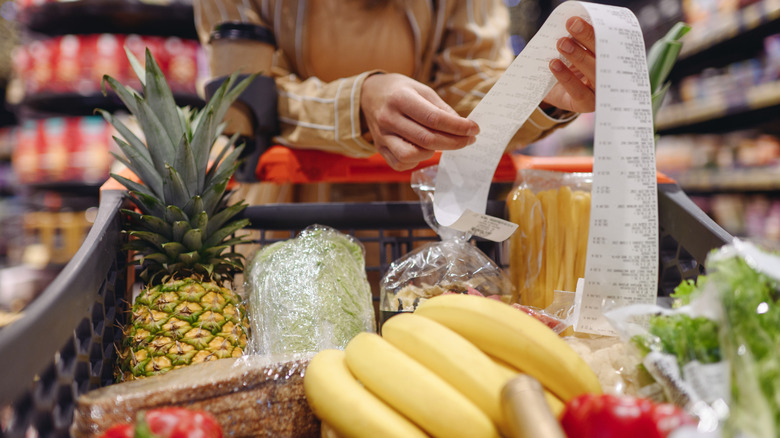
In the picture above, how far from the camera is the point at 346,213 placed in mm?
1083

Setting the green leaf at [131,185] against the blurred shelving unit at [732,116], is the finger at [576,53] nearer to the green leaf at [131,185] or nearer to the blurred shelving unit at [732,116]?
the green leaf at [131,185]

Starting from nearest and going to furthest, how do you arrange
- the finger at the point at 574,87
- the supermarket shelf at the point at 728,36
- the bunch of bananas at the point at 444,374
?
1. the bunch of bananas at the point at 444,374
2. the finger at the point at 574,87
3. the supermarket shelf at the point at 728,36

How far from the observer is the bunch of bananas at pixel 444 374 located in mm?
559

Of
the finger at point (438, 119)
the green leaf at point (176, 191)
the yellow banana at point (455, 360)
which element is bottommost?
the yellow banana at point (455, 360)

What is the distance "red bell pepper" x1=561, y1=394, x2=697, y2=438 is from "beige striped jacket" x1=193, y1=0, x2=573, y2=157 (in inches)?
33.2

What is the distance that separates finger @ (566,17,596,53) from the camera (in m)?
0.80

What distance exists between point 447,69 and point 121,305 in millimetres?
1072

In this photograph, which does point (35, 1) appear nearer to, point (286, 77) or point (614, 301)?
point (286, 77)

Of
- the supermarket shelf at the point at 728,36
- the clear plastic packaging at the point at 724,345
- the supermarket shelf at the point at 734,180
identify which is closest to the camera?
the clear plastic packaging at the point at 724,345

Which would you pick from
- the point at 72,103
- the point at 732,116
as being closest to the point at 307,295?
the point at 72,103

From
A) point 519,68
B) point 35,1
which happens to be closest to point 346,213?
point 519,68

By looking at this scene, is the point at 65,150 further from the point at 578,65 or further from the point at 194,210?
the point at 578,65

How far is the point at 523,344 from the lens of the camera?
2.00 ft

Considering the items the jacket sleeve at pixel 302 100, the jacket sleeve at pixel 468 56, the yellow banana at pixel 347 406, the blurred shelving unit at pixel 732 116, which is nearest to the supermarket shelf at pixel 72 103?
the jacket sleeve at pixel 302 100
